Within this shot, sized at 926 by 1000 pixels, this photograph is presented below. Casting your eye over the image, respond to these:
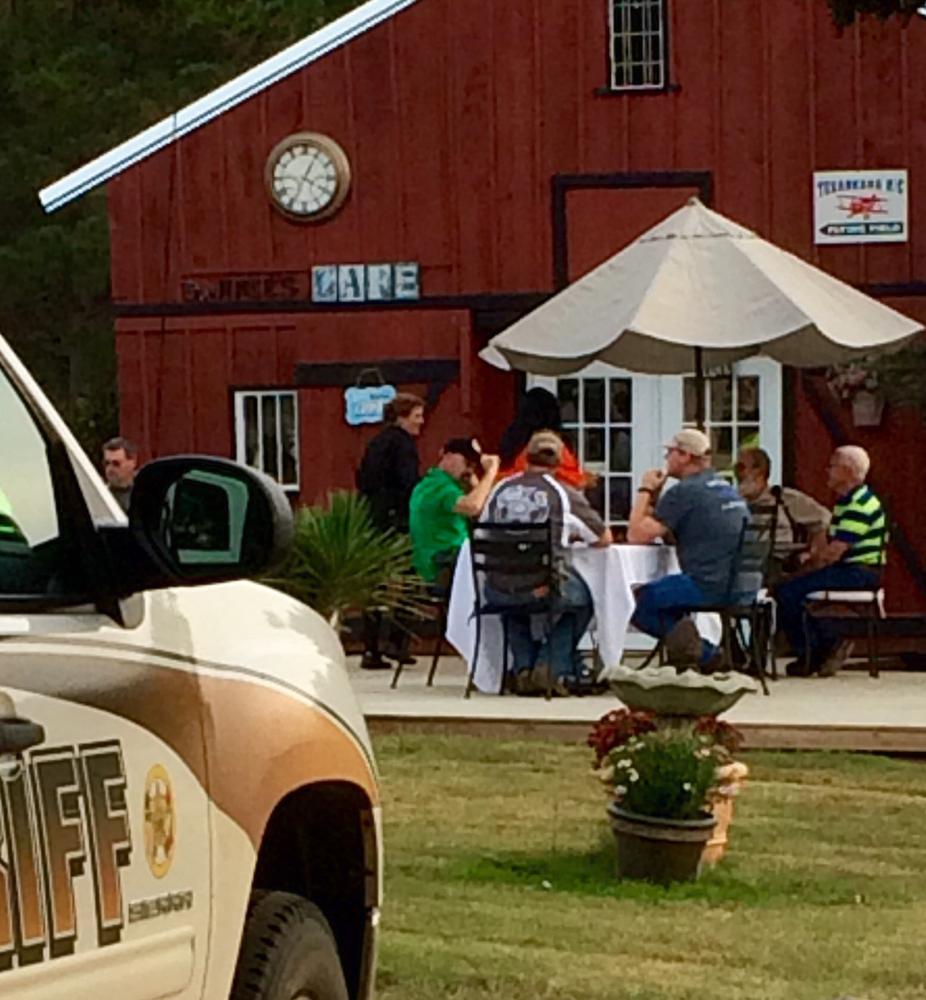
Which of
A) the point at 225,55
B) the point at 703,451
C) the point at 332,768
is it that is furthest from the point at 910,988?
the point at 225,55

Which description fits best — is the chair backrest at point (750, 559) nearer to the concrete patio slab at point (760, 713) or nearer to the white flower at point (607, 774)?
the concrete patio slab at point (760, 713)

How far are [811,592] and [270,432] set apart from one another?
5265 mm

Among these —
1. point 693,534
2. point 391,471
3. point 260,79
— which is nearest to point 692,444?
point 693,534

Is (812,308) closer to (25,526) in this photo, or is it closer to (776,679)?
(776,679)

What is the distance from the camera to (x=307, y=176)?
19.2 m

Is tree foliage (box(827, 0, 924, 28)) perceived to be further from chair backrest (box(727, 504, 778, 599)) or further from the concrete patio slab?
the concrete patio slab

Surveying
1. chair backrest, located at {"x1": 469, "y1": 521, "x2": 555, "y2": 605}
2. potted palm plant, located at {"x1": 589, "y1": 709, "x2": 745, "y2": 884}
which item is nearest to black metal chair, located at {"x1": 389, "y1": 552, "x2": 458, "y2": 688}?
chair backrest, located at {"x1": 469, "y1": 521, "x2": 555, "y2": 605}

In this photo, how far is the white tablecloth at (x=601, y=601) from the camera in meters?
14.2

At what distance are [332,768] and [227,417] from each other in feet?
48.5

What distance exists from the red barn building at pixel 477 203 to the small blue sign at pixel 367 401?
92 mm

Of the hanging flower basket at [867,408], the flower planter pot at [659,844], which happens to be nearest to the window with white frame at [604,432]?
the hanging flower basket at [867,408]

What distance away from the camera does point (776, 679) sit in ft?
50.9

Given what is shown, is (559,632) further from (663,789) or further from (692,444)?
(663,789)

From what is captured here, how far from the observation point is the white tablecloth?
46.6ft
